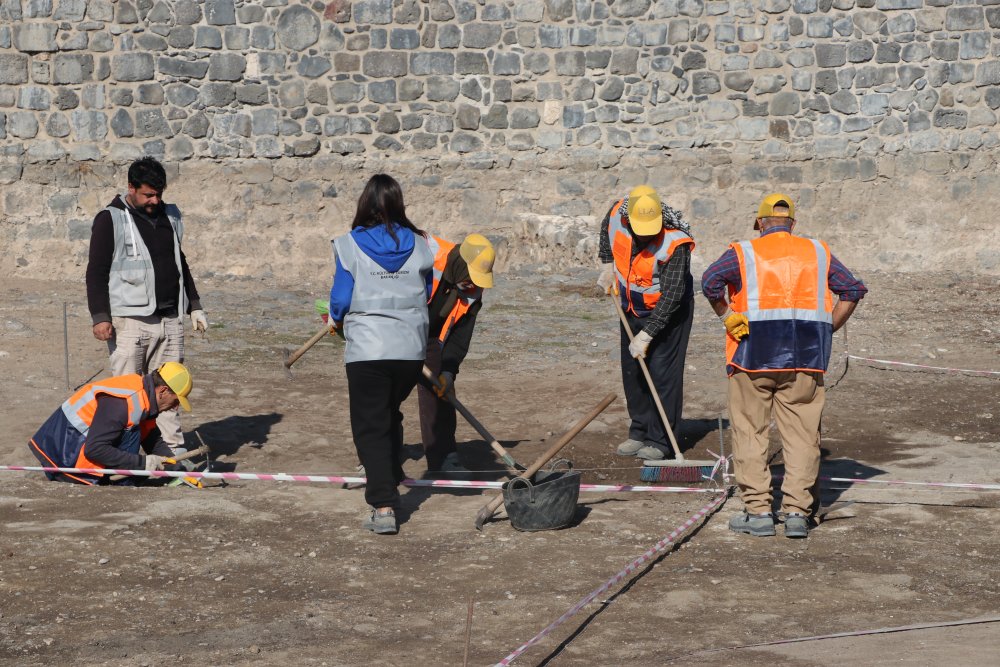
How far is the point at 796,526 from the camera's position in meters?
5.95

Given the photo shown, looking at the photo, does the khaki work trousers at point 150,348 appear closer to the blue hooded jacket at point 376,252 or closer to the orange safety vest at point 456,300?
the orange safety vest at point 456,300

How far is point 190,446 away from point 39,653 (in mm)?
3369

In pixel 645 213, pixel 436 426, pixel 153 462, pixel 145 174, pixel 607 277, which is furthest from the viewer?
pixel 607 277

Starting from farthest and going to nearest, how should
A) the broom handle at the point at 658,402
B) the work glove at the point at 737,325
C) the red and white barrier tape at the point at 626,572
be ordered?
the broom handle at the point at 658,402 < the work glove at the point at 737,325 < the red and white barrier tape at the point at 626,572

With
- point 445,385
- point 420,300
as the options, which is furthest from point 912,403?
point 420,300

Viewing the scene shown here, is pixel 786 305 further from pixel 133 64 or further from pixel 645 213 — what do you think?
pixel 133 64

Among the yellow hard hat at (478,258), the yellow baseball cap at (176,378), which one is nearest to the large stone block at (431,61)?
the yellow hard hat at (478,258)

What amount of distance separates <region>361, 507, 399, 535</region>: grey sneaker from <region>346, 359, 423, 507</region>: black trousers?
0.04 m

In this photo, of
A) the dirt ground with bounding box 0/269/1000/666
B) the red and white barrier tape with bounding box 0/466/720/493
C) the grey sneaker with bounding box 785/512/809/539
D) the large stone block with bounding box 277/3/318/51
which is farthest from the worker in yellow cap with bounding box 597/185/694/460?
the large stone block with bounding box 277/3/318/51

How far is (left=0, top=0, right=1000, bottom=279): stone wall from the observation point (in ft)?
44.8

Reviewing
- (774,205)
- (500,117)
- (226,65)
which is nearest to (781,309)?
(774,205)

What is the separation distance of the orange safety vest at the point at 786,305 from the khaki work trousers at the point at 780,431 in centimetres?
9

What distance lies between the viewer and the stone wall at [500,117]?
44.8 feet

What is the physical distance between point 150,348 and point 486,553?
2.52m
